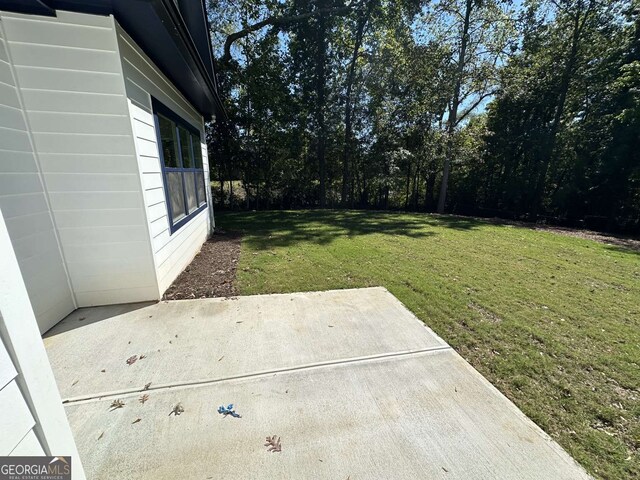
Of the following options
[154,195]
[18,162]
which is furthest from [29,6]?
[154,195]

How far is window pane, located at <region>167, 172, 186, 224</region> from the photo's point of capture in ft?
13.7

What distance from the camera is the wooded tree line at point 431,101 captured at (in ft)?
38.5

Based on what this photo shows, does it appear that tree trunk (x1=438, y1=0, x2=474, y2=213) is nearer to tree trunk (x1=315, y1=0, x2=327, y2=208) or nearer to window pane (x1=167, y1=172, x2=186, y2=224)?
tree trunk (x1=315, y1=0, x2=327, y2=208)

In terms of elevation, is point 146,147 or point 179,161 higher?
point 146,147

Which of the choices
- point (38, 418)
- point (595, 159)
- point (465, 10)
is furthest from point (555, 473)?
point (465, 10)

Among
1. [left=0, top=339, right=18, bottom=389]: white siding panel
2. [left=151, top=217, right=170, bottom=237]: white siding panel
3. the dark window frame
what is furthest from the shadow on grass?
[left=0, top=339, right=18, bottom=389]: white siding panel

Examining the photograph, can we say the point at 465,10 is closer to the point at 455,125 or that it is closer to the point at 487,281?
the point at 455,125

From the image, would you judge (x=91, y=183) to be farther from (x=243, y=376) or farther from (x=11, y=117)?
(x=243, y=376)

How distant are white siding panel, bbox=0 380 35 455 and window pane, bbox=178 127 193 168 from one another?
15.8 ft

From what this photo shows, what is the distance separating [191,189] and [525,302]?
605 centimetres

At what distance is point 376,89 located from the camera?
1453cm

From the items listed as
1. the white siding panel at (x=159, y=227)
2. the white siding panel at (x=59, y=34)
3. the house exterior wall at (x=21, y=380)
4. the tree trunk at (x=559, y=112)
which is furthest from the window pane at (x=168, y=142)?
the tree trunk at (x=559, y=112)

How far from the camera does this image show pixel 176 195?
4465 mm

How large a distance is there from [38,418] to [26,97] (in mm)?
3165
